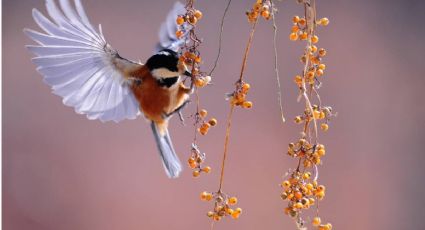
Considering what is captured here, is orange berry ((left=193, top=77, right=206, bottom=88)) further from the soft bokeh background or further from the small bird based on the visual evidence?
the soft bokeh background

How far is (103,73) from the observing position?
3.51 ft

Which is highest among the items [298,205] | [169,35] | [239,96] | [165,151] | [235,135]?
[235,135]

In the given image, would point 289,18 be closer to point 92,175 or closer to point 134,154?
point 134,154

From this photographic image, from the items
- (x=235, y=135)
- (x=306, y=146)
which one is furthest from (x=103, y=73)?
(x=235, y=135)

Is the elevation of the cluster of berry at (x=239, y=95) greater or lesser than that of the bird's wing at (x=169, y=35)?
lesser

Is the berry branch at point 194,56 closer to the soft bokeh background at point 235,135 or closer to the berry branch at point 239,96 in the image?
the berry branch at point 239,96

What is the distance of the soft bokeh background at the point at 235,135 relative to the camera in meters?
2.03

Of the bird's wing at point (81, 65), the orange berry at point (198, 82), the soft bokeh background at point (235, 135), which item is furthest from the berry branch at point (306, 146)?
the soft bokeh background at point (235, 135)

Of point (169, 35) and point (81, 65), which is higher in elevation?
point (169, 35)

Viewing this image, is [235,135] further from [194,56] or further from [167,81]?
[194,56]

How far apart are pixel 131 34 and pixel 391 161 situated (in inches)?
43.5

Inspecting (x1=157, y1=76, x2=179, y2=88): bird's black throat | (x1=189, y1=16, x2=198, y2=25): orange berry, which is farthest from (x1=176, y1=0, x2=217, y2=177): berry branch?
(x1=157, y1=76, x2=179, y2=88): bird's black throat

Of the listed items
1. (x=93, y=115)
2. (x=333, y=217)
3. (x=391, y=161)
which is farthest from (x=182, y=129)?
(x=93, y=115)

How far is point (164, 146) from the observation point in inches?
46.1
